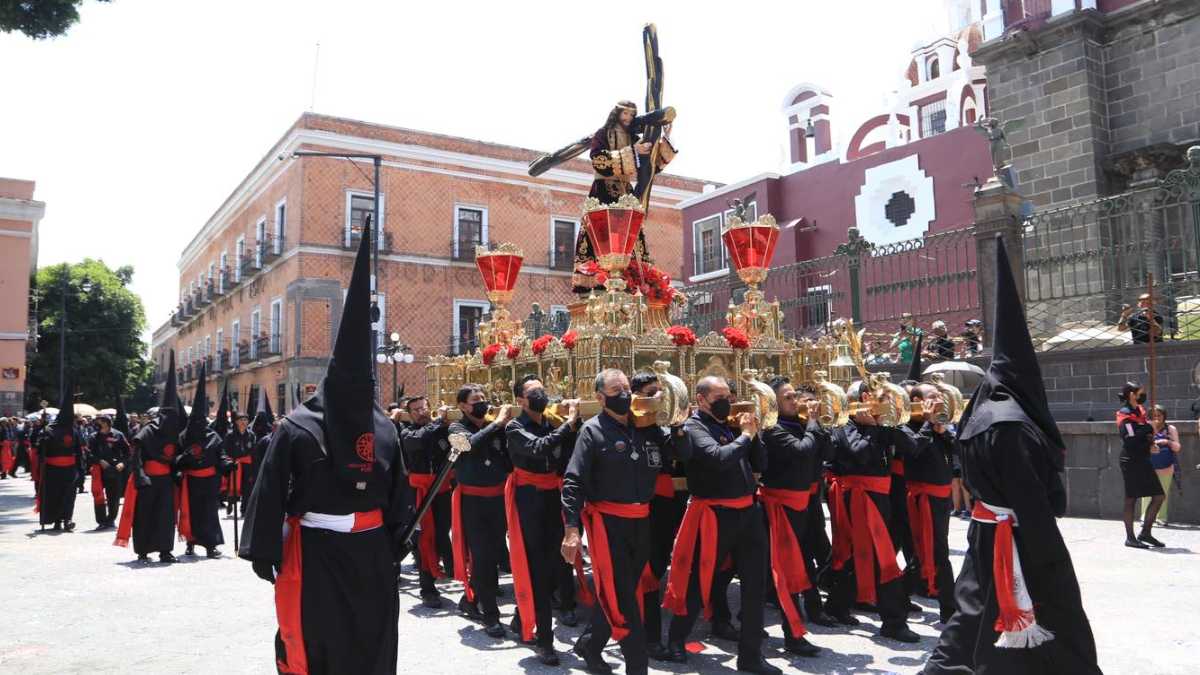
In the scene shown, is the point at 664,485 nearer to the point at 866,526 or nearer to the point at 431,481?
the point at 866,526

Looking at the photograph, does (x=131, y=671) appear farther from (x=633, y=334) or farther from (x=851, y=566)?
(x=851, y=566)

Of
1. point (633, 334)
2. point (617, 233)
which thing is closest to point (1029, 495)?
point (633, 334)

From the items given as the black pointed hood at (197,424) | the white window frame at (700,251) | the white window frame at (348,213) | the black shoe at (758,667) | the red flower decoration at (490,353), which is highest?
the white window frame at (348,213)

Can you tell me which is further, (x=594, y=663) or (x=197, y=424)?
(x=197, y=424)

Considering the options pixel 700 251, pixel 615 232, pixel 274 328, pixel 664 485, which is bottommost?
pixel 664 485

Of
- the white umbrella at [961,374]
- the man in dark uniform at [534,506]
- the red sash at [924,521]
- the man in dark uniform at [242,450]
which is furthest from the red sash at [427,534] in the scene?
the white umbrella at [961,374]

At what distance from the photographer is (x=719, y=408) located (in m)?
5.54

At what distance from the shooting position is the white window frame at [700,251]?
90.8 ft

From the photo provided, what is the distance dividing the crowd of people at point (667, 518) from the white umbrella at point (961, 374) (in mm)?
2732

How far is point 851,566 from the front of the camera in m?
6.44

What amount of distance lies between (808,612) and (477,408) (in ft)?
9.96

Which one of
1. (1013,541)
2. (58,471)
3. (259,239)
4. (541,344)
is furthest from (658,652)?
(259,239)

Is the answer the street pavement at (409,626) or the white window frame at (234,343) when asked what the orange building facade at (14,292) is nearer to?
the white window frame at (234,343)

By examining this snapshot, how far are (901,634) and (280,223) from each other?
27358 millimetres
